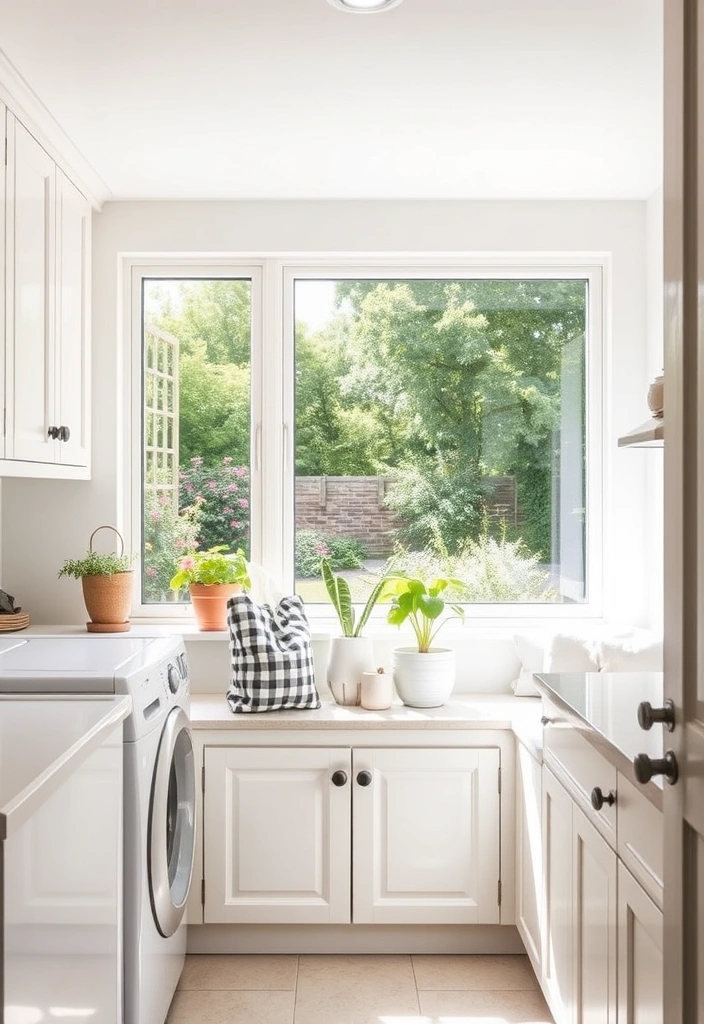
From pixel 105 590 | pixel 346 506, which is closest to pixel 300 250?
pixel 346 506

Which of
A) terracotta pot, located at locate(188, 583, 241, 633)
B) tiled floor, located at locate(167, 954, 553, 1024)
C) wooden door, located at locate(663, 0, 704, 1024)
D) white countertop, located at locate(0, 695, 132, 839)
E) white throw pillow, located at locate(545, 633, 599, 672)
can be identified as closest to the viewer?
wooden door, located at locate(663, 0, 704, 1024)

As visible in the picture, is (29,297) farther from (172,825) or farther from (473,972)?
(473,972)

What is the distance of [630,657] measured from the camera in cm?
276

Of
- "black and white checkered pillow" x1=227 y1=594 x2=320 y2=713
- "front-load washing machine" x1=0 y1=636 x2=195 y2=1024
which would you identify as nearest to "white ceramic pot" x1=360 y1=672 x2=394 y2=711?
"black and white checkered pillow" x1=227 y1=594 x2=320 y2=713

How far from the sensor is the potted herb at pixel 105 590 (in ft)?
9.97

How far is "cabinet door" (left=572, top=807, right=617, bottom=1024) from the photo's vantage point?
1666 millimetres

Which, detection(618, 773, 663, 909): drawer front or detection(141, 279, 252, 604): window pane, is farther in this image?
detection(141, 279, 252, 604): window pane

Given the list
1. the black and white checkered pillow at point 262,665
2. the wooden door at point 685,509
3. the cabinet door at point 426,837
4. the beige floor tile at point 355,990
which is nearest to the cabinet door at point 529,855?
the cabinet door at point 426,837

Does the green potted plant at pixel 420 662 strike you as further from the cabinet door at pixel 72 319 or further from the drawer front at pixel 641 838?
the drawer front at pixel 641 838

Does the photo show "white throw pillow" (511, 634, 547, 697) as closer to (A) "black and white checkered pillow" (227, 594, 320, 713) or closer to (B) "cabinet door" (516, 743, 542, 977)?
(B) "cabinet door" (516, 743, 542, 977)

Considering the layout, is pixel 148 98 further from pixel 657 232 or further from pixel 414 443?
pixel 657 232

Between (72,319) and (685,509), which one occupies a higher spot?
(72,319)

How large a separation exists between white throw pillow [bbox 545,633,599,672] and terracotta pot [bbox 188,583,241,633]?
112 centimetres

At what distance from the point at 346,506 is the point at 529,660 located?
89cm
